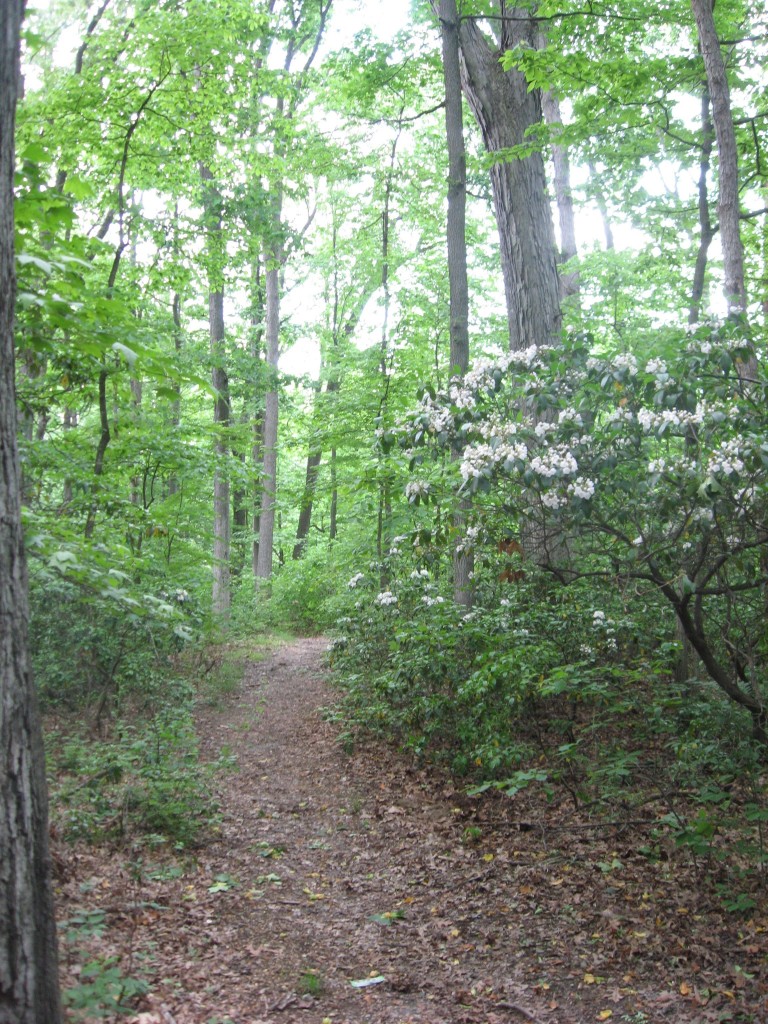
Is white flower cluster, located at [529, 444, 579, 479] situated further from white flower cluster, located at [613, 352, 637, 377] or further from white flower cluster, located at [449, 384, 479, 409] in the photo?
white flower cluster, located at [449, 384, 479, 409]

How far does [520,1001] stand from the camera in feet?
13.0

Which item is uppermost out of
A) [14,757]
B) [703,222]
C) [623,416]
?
[703,222]

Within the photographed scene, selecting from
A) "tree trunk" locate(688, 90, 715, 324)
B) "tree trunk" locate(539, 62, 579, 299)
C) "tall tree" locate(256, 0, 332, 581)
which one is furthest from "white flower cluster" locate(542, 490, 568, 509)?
"tall tree" locate(256, 0, 332, 581)

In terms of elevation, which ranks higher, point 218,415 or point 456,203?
point 456,203

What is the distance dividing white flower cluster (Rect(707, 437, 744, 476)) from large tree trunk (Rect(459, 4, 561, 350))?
4.99m

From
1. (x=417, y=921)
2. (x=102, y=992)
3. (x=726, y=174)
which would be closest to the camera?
(x=102, y=992)

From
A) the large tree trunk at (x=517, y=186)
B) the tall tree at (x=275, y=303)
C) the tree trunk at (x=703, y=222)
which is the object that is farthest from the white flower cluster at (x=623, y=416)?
the tall tree at (x=275, y=303)

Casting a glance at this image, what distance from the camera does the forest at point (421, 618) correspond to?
3771 mm

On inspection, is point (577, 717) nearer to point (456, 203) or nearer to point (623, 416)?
point (623, 416)

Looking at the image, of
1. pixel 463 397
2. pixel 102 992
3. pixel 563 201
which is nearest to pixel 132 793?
pixel 102 992

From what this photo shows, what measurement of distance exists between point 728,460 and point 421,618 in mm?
4710

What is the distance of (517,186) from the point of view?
31.2 ft

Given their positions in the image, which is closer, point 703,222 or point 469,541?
point 469,541

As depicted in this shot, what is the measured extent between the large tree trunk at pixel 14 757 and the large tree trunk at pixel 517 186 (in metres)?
6.91
